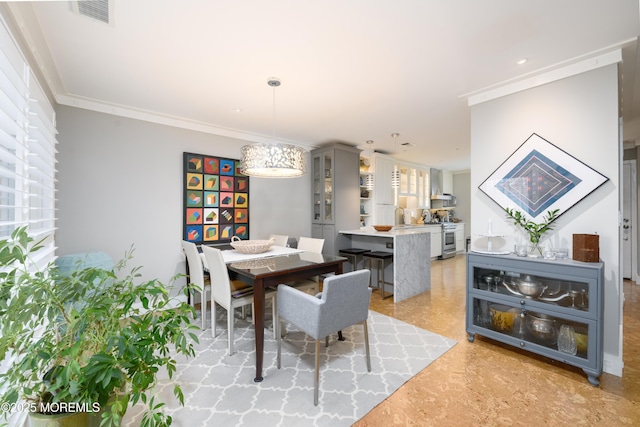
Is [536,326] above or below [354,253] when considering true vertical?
below

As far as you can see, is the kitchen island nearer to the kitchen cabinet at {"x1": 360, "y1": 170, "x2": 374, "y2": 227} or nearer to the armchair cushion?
the kitchen cabinet at {"x1": 360, "y1": 170, "x2": 374, "y2": 227}

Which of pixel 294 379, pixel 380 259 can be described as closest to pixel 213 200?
pixel 380 259

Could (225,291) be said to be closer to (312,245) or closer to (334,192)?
(312,245)

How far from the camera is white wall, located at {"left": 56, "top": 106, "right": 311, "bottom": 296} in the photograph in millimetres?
2916

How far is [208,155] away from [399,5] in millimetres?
2999

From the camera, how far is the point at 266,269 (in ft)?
7.13

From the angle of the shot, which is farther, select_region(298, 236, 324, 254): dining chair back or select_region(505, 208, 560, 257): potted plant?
select_region(298, 236, 324, 254): dining chair back

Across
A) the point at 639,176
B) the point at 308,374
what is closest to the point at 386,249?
the point at 308,374

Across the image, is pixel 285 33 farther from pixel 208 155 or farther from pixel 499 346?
pixel 499 346

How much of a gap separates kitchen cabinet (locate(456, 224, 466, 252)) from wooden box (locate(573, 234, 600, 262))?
5503mm

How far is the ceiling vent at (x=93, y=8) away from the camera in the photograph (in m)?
1.61

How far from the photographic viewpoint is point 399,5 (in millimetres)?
1639

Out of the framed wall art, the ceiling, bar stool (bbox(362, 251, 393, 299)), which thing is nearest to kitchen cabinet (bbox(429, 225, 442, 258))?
bar stool (bbox(362, 251, 393, 299))

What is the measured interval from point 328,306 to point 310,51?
6.13 ft
